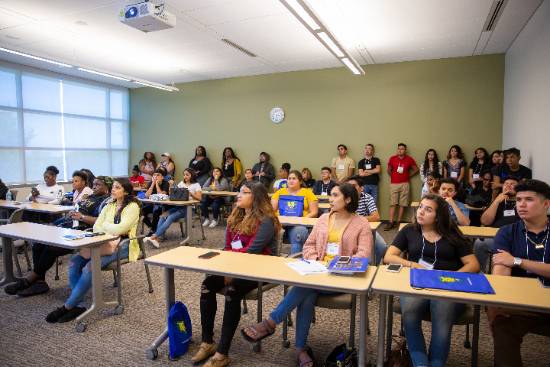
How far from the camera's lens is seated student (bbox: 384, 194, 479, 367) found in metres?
2.10

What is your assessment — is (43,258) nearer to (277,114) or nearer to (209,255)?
(209,255)

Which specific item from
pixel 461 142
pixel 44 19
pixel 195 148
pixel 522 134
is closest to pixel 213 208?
pixel 195 148

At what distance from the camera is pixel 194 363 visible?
2.49m

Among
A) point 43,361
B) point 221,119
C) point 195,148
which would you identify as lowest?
point 43,361

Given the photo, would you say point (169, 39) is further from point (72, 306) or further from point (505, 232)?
point (505, 232)

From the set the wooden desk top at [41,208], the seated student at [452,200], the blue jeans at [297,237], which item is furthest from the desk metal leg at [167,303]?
the wooden desk top at [41,208]

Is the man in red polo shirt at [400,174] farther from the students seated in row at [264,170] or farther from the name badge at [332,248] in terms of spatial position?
the name badge at [332,248]

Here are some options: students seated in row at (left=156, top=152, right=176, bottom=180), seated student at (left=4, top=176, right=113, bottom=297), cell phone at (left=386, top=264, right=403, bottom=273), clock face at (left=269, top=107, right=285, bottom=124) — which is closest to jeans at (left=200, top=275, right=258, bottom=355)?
cell phone at (left=386, top=264, right=403, bottom=273)

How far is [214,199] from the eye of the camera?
25.6ft

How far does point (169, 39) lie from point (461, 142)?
5.69m

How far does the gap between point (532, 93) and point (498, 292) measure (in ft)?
14.2

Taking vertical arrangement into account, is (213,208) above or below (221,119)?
below

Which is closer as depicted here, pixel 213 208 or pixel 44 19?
pixel 44 19

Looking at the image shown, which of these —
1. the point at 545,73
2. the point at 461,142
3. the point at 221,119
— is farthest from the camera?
the point at 221,119
